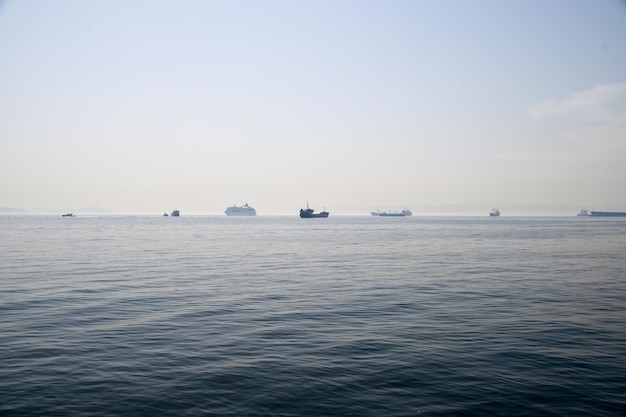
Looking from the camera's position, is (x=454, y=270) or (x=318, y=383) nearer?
(x=318, y=383)

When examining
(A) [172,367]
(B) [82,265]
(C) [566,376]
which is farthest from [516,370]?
(B) [82,265]

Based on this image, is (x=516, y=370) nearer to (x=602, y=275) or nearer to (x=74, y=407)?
(x=74, y=407)

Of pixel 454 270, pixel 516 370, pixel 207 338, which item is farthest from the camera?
pixel 454 270

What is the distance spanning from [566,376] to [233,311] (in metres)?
16.7

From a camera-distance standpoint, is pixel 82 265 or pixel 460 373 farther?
pixel 82 265

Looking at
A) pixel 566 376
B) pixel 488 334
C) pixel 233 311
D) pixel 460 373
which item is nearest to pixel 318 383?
pixel 460 373

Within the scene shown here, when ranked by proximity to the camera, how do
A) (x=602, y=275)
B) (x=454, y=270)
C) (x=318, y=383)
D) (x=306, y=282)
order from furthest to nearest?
(x=454, y=270) → (x=602, y=275) → (x=306, y=282) → (x=318, y=383)

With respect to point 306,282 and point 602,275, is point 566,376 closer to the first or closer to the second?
point 306,282

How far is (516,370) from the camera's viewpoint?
15.8 meters

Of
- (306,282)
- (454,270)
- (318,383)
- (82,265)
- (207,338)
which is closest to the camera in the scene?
(318,383)

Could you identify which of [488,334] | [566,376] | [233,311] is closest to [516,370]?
[566,376]

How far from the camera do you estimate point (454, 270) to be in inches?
1827

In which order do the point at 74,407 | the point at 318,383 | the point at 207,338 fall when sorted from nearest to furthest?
the point at 74,407, the point at 318,383, the point at 207,338

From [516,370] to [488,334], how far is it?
17.2 ft
